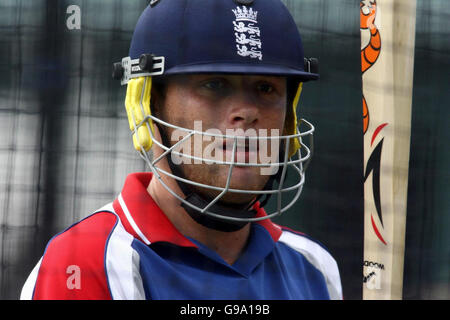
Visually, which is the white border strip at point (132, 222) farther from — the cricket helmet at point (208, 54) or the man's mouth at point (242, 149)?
the man's mouth at point (242, 149)

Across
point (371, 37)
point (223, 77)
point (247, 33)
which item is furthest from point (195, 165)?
point (371, 37)

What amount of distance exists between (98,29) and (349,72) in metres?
1.07

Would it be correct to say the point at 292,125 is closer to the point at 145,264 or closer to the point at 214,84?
the point at 214,84

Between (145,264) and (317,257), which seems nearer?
(145,264)

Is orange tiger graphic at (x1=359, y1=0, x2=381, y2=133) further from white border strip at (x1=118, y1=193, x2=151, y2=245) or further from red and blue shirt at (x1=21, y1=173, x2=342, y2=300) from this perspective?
white border strip at (x1=118, y1=193, x2=151, y2=245)

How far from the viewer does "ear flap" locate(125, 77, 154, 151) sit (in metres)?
1.71

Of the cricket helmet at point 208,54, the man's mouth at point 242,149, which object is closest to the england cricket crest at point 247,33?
the cricket helmet at point 208,54

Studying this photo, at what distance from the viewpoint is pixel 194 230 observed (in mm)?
1735

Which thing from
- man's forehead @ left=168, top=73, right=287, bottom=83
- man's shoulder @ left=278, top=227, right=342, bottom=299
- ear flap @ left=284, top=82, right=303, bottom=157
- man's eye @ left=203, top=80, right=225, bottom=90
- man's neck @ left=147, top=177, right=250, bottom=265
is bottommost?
man's shoulder @ left=278, top=227, right=342, bottom=299

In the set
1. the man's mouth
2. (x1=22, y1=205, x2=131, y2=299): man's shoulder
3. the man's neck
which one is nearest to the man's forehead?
the man's mouth

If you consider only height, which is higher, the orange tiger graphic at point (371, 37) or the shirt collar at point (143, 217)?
the orange tiger graphic at point (371, 37)

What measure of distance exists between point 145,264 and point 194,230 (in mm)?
204

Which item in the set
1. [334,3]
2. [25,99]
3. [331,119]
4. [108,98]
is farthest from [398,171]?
[25,99]

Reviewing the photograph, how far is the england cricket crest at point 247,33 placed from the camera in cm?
168
